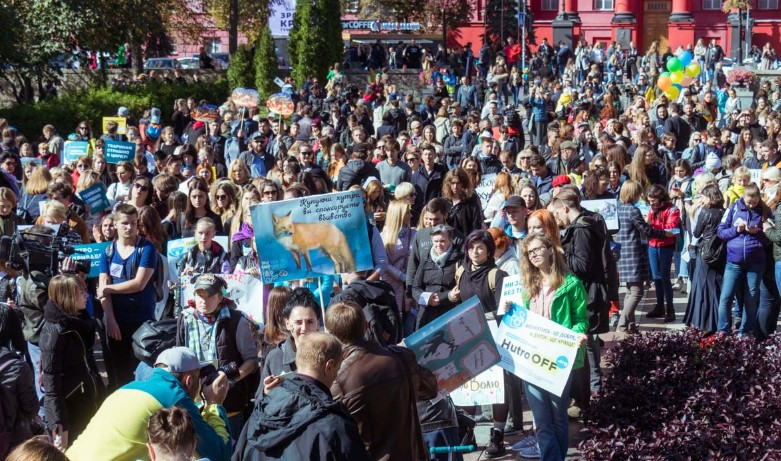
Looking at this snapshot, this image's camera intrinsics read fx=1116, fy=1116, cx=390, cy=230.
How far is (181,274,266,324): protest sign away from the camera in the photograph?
8.41m

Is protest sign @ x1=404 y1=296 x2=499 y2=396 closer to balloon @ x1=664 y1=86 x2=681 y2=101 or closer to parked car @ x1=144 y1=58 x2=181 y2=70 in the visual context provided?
balloon @ x1=664 y1=86 x2=681 y2=101

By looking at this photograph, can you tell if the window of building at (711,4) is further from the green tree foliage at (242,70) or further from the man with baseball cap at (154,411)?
the man with baseball cap at (154,411)

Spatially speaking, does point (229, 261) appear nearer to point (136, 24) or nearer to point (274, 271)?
point (274, 271)

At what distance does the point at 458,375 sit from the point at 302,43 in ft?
94.3

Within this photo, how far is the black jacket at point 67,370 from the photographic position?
740 cm

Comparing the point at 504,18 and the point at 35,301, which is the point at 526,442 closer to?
the point at 35,301

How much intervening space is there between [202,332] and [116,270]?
2.03 metres

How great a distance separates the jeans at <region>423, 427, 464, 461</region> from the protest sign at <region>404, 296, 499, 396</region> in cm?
28

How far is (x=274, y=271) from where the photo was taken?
802 cm

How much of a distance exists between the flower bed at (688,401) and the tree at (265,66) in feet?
83.6

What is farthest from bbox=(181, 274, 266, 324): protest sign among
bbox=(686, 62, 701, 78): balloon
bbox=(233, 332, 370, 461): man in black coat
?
bbox=(686, 62, 701, 78): balloon

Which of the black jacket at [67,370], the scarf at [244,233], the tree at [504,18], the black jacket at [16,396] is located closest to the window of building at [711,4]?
the tree at [504,18]

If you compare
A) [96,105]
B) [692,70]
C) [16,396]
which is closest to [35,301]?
[16,396]

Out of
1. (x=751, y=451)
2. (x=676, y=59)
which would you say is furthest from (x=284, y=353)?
(x=676, y=59)
